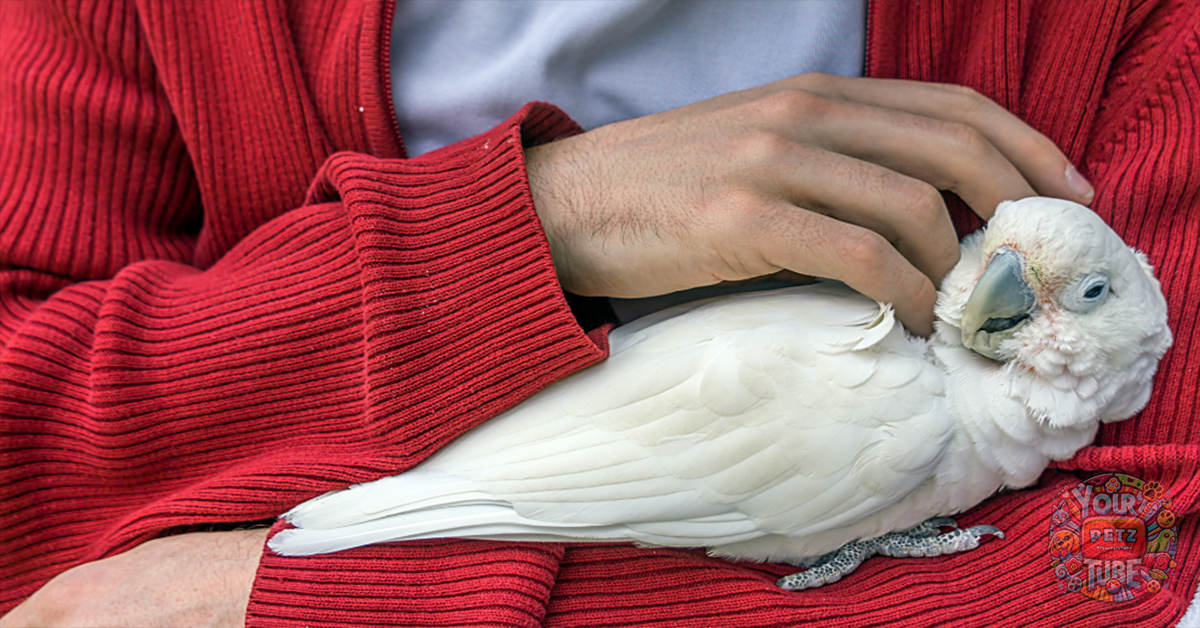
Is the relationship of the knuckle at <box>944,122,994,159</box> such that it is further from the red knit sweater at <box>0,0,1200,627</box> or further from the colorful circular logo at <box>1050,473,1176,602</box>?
the colorful circular logo at <box>1050,473,1176,602</box>

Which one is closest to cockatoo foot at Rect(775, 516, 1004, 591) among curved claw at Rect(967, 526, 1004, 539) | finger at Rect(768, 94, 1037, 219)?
curved claw at Rect(967, 526, 1004, 539)

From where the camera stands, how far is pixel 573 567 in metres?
0.78

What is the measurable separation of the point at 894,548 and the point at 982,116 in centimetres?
53

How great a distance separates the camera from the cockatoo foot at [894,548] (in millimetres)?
792

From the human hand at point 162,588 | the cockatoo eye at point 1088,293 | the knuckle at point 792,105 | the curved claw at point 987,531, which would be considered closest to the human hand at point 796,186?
the knuckle at point 792,105

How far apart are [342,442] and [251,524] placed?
19 cm

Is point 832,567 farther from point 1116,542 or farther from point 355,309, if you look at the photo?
point 355,309

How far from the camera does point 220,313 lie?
0.85 meters

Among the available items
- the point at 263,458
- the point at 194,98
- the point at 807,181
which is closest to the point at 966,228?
the point at 807,181

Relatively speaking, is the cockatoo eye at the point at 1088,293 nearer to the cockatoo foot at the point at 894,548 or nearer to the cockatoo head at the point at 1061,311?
the cockatoo head at the point at 1061,311

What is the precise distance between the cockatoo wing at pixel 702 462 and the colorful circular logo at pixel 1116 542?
0.54 feet

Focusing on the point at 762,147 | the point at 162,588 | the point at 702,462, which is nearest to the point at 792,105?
the point at 762,147

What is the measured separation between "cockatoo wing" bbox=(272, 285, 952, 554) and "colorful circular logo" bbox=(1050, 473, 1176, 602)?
17cm

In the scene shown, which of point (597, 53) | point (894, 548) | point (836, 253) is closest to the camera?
point (836, 253)
